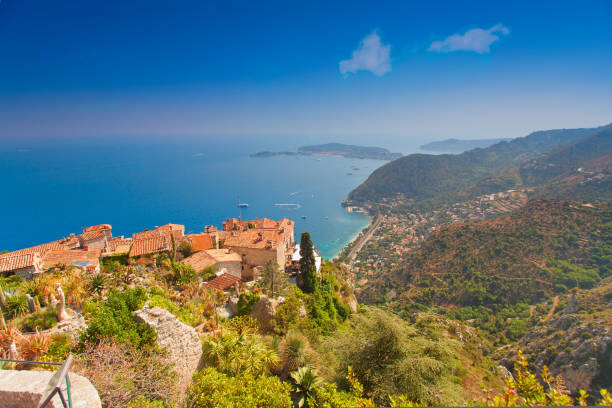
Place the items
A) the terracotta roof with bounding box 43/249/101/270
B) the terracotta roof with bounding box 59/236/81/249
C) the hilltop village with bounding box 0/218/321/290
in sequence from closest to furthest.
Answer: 1. the hilltop village with bounding box 0/218/321/290
2. the terracotta roof with bounding box 43/249/101/270
3. the terracotta roof with bounding box 59/236/81/249

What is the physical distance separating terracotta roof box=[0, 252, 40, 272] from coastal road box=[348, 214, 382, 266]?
204ft

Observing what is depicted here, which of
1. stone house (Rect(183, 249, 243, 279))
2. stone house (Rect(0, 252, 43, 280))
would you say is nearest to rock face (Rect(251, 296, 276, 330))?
stone house (Rect(183, 249, 243, 279))

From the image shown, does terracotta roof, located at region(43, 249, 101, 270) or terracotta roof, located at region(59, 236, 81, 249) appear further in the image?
terracotta roof, located at region(59, 236, 81, 249)

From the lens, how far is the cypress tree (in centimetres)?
1853

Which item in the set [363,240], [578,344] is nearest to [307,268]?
[578,344]

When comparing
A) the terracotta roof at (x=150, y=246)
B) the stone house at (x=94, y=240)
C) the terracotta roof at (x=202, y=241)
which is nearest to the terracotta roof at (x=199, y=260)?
the terracotta roof at (x=150, y=246)

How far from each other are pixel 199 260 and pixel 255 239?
16.5ft

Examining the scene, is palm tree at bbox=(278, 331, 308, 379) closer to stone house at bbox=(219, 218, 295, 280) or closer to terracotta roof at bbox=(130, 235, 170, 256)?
stone house at bbox=(219, 218, 295, 280)

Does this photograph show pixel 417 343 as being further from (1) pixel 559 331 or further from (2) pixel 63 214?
(2) pixel 63 214

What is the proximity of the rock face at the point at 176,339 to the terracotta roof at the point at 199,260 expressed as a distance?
7.79 meters

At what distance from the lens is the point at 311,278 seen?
18.6 metres

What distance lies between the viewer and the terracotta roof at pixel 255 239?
1903 centimetres

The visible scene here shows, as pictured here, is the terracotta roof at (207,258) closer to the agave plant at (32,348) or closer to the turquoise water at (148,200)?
the agave plant at (32,348)

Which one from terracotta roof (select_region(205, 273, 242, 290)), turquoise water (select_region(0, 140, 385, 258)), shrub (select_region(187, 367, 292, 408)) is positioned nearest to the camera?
shrub (select_region(187, 367, 292, 408))
